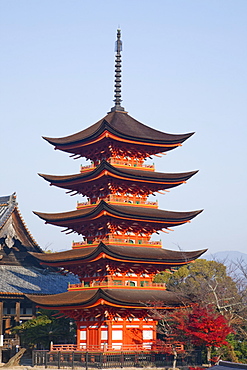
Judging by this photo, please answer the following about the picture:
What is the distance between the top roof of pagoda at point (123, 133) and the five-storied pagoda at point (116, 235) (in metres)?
0.09

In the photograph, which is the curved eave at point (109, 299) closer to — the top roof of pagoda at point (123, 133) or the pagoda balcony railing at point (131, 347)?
the pagoda balcony railing at point (131, 347)

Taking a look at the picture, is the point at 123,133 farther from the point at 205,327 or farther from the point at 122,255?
the point at 205,327

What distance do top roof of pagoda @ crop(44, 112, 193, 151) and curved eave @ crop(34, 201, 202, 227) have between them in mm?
5914

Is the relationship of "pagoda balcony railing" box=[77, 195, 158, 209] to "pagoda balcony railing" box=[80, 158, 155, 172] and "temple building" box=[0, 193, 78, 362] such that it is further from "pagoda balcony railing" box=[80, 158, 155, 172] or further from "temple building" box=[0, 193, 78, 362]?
"temple building" box=[0, 193, 78, 362]

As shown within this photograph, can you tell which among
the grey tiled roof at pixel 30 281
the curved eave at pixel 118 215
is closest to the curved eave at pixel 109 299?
the grey tiled roof at pixel 30 281

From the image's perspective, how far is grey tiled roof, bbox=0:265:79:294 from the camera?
2437 inches

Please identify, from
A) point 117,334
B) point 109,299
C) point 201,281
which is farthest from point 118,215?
point 201,281

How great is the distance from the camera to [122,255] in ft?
173

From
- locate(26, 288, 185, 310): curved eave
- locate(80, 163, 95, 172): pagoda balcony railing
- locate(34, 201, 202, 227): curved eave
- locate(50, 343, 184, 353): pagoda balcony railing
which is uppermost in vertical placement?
locate(80, 163, 95, 172): pagoda balcony railing

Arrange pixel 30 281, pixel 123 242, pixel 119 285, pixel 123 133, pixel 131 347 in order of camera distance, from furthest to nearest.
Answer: pixel 30 281, pixel 123 133, pixel 123 242, pixel 119 285, pixel 131 347

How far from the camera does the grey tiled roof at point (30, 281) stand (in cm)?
6191

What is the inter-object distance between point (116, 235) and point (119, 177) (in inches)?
189

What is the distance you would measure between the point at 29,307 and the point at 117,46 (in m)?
26.1

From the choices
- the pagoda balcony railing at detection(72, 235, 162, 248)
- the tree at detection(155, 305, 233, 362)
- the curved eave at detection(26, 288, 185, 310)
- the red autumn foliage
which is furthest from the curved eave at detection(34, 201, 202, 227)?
the red autumn foliage
